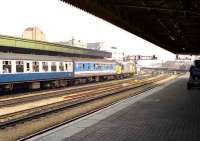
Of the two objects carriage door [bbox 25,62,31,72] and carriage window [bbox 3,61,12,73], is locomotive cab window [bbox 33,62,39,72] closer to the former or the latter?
carriage door [bbox 25,62,31,72]

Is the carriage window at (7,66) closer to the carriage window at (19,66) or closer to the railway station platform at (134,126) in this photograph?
the carriage window at (19,66)

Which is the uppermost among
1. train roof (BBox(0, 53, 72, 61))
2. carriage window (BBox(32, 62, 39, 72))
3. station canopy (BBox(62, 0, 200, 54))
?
station canopy (BBox(62, 0, 200, 54))

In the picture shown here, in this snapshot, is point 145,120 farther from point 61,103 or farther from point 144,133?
point 61,103

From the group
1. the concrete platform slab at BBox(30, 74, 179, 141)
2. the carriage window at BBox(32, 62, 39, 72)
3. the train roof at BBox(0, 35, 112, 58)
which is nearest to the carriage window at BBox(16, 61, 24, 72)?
the carriage window at BBox(32, 62, 39, 72)

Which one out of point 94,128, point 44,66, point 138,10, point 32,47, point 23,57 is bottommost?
point 94,128

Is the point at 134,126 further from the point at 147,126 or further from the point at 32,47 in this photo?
the point at 32,47

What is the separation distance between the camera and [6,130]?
45.4ft

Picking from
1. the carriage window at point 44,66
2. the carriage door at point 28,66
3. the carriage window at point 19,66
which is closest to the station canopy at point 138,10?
the carriage window at point 19,66

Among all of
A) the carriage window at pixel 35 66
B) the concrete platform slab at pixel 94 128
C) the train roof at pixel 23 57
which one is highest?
the train roof at pixel 23 57

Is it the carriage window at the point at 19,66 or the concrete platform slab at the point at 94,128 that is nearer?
the concrete platform slab at the point at 94,128

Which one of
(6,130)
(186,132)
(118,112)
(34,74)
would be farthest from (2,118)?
(34,74)

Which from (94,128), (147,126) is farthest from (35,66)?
(147,126)

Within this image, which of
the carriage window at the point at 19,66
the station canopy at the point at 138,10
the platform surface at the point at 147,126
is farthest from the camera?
the carriage window at the point at 19,66

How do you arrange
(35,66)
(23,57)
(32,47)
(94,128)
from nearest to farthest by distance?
(94,128)
(23,57)
(35,66)
(32,47)
